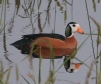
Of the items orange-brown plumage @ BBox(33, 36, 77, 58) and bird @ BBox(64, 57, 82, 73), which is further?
orange-brown plumage @ BBox(33, 36, 77, 58)

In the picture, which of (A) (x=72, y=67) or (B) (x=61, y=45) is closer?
(A) (x=72, y=67)

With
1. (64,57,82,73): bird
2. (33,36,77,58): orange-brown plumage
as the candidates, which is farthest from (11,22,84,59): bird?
(64,57,82,73): bird

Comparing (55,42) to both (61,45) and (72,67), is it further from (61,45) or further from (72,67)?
(72,67)

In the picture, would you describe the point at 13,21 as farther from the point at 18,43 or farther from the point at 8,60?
the point at 8,60

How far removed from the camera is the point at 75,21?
12.2 m

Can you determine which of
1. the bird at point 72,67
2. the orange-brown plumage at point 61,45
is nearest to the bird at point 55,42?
the orange-brown plumage at point 61,45

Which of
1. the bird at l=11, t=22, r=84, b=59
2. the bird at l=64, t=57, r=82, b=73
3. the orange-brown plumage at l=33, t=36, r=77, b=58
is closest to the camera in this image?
the bird at l=64, t=57, r=82, b=73

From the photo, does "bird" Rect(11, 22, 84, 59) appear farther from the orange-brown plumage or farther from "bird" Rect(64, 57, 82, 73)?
"bird" Rect(64, 57, 82, 73)

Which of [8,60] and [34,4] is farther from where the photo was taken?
[34,4]

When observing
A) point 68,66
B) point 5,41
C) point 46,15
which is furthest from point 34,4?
point 68,66

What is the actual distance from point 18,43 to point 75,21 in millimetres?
1737

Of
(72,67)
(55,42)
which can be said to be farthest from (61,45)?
(72,67)

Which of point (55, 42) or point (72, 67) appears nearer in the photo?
point (72, 67)

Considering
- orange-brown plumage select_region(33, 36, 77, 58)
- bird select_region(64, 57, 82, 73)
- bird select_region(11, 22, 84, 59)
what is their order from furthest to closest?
orange-brown plumage select_region(33, 36, 77, 58) < bird select_region(11, 22, 84, 59) < bird select_region(64, 57, 82, 73)
